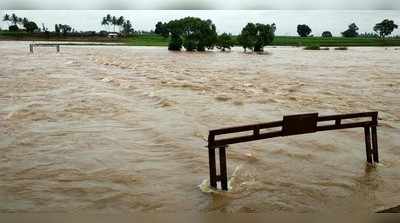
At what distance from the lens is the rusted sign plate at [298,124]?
36.9 ft

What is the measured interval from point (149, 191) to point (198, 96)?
18397mm

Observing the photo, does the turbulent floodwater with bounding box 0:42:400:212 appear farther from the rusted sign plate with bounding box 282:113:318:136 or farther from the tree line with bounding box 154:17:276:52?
the tree line with bounding box 154:17:276:52

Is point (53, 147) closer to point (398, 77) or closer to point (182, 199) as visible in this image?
point (182, 199)

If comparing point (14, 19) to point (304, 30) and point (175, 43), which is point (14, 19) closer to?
point (175, 43)

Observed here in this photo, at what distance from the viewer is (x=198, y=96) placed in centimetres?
2969

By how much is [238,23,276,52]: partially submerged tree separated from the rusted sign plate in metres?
89.5

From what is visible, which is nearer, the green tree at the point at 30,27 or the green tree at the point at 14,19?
the green tree at the point at 30,27

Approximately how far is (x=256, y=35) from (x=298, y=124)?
300ft

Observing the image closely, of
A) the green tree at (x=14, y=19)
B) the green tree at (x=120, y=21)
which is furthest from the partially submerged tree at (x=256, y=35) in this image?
the green tree at (x=14, y=19)

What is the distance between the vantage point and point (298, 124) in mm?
11383

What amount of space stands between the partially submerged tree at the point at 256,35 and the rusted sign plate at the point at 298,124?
89.5 m

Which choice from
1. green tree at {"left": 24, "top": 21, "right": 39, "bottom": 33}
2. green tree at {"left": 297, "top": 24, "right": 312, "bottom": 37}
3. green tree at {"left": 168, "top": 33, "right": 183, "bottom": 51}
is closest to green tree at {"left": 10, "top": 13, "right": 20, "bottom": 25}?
green tree at {"left": 24, "top": 21, "right": 39, "bottom": 33}

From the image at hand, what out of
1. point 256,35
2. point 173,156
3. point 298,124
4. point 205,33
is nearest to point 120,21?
point 205,33

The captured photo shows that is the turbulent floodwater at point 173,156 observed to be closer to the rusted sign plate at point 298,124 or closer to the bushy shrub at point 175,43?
the rusted sign plate at point 298,124
